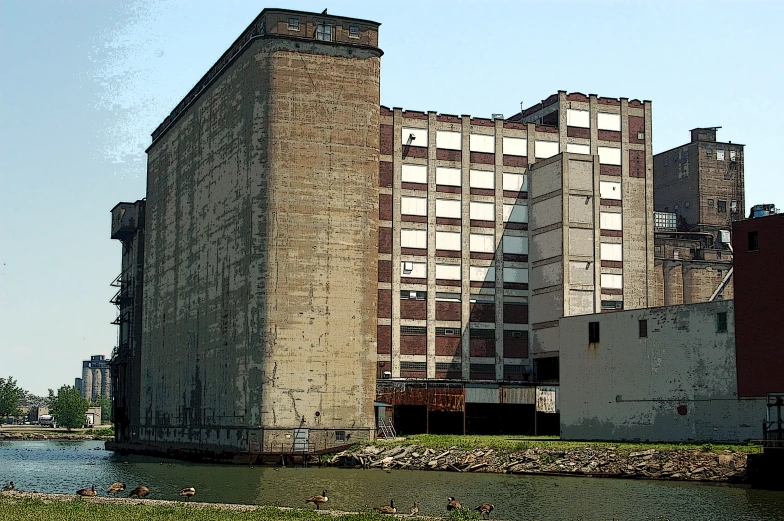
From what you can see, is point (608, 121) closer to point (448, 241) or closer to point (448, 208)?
point (448, 208)

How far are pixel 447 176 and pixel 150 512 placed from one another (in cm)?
6877

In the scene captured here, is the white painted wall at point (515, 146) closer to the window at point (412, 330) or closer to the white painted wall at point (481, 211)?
the white painted wall at point (481, 211)

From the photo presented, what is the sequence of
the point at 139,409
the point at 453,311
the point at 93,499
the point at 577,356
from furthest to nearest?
1. the point at 139,409
2. the point at 453,311
3. the point at 577,356
4. the point at 93,499

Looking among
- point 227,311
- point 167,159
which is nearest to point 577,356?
point 227,311

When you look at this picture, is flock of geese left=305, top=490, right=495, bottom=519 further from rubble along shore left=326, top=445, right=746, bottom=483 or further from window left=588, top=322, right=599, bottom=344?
window left=588, top=322, right=599, bottom=344

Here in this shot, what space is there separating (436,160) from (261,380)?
34.1 meters

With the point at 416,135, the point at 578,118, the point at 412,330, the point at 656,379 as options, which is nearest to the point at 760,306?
the point at 656,379

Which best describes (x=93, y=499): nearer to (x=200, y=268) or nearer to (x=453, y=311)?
(x=200, y=268)

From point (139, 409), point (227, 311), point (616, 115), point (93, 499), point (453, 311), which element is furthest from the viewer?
point (139, 409)

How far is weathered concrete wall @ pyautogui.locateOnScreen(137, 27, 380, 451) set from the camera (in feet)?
251

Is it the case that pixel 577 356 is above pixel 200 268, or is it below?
below

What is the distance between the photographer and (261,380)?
76.4 meters

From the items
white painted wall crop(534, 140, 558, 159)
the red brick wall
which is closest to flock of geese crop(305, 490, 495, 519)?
the red brick wall

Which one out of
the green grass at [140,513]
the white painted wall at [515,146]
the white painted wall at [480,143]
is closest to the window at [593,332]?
the white painted wall at [480,143]
